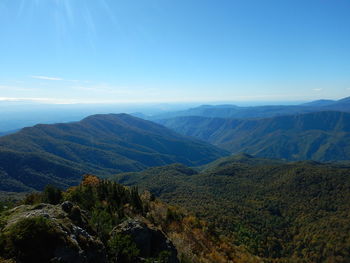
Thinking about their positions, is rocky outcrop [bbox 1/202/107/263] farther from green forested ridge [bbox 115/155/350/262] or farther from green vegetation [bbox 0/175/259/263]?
green forested ridge [bbox 115/155/350/262]

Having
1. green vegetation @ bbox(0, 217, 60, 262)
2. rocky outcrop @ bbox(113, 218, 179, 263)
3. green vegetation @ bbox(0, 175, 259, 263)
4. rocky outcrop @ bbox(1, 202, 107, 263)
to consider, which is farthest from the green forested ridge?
green vegetation @ bbox(0, 217, 60, 262)

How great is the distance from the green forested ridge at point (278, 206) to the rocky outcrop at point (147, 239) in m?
43.7

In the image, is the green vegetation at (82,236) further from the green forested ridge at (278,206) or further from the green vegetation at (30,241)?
the green forested ridge at (278,206)

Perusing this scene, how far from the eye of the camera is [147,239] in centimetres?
1694

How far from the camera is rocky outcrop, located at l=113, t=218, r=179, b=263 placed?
16281mm

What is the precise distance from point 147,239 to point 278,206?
12669 centimetres

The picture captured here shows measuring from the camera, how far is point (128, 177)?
199125 mm

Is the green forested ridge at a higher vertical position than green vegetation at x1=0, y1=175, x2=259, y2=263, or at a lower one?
lower

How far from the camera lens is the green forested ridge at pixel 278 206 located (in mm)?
80750

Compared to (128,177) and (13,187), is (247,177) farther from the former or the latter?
(13,187)

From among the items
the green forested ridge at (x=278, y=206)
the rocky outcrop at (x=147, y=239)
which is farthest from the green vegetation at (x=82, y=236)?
the green forested ridge at (x=278, y=206)

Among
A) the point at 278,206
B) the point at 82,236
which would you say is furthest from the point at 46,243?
the point at 278,206

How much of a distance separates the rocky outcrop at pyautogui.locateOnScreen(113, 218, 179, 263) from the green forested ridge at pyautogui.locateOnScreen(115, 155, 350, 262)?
43.7 metres

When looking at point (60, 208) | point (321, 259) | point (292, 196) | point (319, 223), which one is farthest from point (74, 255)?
point (292, 196)
